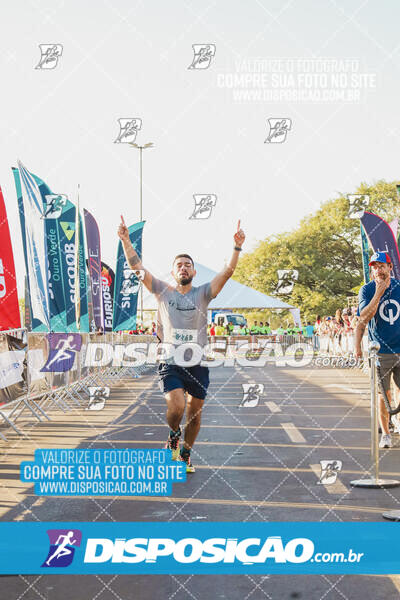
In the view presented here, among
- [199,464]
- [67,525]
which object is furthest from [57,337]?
[67,525]

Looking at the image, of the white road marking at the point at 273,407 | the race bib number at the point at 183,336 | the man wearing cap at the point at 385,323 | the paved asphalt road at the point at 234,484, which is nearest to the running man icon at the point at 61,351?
the paved asphalt road at the point at 234,484

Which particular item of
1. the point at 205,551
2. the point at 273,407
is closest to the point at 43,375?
the point at 273,407

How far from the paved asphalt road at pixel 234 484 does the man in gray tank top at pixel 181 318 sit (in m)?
0.77

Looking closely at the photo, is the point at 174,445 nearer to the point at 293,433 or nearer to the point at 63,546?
the point at 293,433

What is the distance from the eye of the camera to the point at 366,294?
826 cm

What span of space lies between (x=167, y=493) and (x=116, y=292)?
758 inches

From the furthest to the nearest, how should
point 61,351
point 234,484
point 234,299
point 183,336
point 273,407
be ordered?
point 234,299 < point 61,351 < point 273,407 < point 183,336 < point 234,484

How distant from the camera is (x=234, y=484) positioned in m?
6.84

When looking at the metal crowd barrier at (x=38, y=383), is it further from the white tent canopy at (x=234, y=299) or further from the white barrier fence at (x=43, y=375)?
the white tent canopy at (x=234, y=299)

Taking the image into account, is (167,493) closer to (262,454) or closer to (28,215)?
(262,454)

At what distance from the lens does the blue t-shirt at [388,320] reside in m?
8.34

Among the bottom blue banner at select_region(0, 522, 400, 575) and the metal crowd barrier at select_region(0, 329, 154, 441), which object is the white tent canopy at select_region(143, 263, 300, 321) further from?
the bottom blue banner at select_region(0, 522, 400, 575)

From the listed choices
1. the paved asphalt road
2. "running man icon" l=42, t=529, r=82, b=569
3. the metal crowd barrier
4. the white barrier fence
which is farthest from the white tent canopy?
"running man icon" l=42, t=529, r=82, b=569

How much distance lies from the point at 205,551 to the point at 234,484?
309cm
